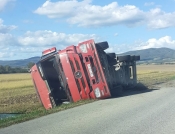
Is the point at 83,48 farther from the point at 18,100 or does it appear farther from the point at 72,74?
the point at 18,100

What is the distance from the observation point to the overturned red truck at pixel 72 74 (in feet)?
47.4

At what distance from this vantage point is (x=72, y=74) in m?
14.5

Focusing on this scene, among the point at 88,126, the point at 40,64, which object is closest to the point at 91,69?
the point at 40,64

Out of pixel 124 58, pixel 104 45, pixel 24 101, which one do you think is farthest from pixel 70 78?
→ pixel 24 101

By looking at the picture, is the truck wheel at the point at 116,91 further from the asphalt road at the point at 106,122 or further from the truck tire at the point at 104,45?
the asphalt road at the point at 106,122

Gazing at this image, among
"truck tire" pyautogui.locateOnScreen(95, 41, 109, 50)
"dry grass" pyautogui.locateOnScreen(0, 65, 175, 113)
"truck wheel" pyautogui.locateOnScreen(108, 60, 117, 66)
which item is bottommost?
"dry grass" pyautogui.locateOnScreen(0, 65, 175, 113)

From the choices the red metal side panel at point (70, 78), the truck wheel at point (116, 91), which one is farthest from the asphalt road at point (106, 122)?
A: the truck wheel at point (116, 91)

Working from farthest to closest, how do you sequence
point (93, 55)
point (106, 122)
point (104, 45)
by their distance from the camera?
point (104, 45), point (93, 55), point (106, 122)

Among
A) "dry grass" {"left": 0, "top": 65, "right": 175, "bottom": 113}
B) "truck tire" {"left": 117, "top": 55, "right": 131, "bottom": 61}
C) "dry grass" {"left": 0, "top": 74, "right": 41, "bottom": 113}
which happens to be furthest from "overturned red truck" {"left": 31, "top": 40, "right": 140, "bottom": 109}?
"truck tire" {"left": 117, "top": 55, "right": 131, "bottom": 61}

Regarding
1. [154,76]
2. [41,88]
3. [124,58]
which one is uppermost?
[124,58]

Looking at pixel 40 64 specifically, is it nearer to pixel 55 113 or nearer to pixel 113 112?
pixel 55 113

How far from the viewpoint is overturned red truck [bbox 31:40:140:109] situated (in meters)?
14.5

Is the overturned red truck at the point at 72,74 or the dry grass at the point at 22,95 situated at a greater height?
the overturned red truck at the point at 72,74

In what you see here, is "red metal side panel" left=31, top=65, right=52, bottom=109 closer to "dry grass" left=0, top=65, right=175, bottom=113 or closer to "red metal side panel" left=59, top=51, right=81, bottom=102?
"dry grass" left=0, top=65, right=175, bottom=113
